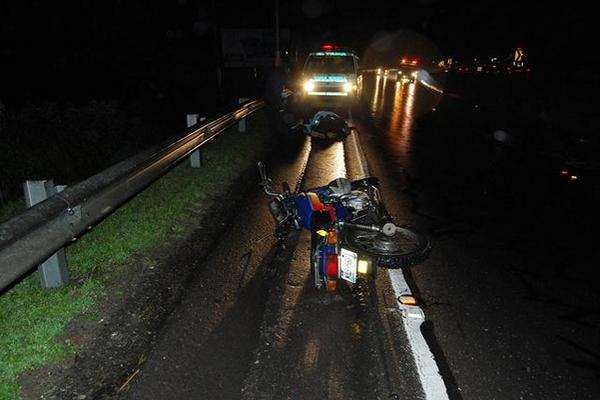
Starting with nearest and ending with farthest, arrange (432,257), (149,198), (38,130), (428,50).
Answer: (432,257)
(149,198)
(38,130)
(428,50)

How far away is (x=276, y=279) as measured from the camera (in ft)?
15.1

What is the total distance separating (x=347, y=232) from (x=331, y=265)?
3.35 ft

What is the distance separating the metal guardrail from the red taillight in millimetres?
2226

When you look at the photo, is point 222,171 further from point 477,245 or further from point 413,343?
point 413,343

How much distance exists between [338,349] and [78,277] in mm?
2631

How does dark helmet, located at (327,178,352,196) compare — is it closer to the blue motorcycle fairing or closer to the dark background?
the blue motorcycle fairing

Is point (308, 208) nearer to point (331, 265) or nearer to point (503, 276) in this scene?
point (331, 265)

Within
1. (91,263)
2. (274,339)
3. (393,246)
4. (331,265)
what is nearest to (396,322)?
(331,265)

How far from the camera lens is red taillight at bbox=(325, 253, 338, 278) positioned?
13.6 feet

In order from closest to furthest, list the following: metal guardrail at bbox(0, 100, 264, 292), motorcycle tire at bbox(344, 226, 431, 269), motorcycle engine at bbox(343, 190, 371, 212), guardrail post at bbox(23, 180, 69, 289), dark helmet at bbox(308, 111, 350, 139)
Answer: metal guardrail at bbox(0, 100, 264, 292) → guardrail post at bbox(23, 180, 69, 289) → motorcycle tire at bbox(344, 226, 431, 269) → motorcycle engine at bbox(343, 190, 371, 212) → dark helmet at bbox(308, 111, 350, 139)

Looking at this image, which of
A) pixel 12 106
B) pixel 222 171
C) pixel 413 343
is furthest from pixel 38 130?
pixel 413 343

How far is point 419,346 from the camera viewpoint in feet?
11.7

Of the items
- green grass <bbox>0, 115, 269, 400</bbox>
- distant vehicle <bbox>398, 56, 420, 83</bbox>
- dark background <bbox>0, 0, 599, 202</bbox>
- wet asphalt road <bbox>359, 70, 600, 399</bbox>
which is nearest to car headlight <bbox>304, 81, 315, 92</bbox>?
dark background <bbox>0, 0, 599, 202</bbox>

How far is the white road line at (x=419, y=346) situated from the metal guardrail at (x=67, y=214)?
2.96 metres
